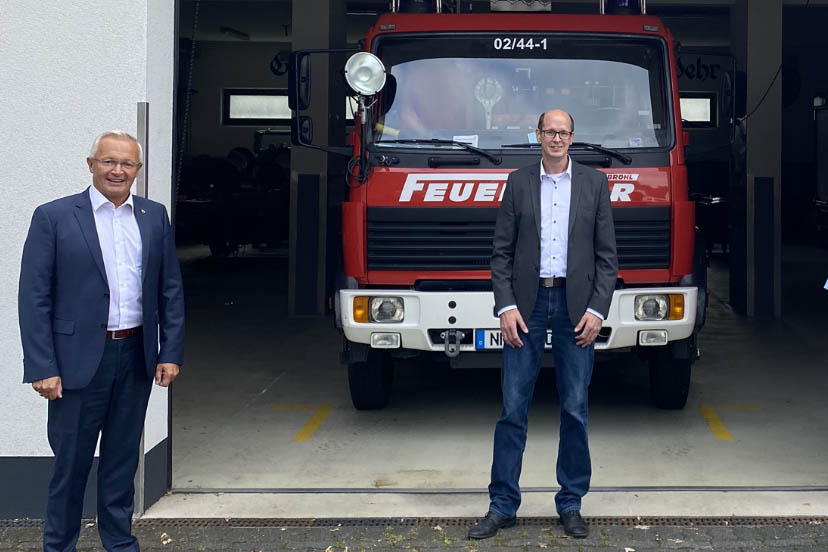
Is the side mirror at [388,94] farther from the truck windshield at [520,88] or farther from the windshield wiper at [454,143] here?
the windshield wiper at [454,143]

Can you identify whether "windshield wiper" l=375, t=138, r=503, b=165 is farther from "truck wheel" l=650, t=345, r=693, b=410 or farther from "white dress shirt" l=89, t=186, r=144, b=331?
"white dress shirt" l=89, t=186, r=144, b=331

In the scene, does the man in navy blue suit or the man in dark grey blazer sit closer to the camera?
the man in navy blue suit

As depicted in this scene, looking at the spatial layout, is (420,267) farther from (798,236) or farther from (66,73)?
(798,236)

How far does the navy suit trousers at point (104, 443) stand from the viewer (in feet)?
13.7

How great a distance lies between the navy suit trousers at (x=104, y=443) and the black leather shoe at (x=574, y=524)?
74.1 inches

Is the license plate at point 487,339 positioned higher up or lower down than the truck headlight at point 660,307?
lower down

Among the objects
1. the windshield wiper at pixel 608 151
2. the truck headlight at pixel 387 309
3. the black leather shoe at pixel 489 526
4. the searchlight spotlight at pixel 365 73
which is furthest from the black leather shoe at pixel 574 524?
the searchlight spotlight at pixel 365 73

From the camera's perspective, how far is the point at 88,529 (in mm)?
5191

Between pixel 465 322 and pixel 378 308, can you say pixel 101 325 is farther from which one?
pixel 465 322

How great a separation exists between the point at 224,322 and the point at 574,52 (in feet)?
22.5

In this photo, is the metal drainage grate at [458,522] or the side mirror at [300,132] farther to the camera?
the side mirror at [300,132]

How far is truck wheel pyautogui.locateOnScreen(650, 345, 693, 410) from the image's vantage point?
7457mm

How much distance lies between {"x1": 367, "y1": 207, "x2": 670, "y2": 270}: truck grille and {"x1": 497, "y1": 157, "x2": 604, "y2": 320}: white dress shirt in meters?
1.84

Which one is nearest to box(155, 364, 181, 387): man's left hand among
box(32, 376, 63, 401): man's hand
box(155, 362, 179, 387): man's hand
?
box(155, 362, 179, 387): man's hand
